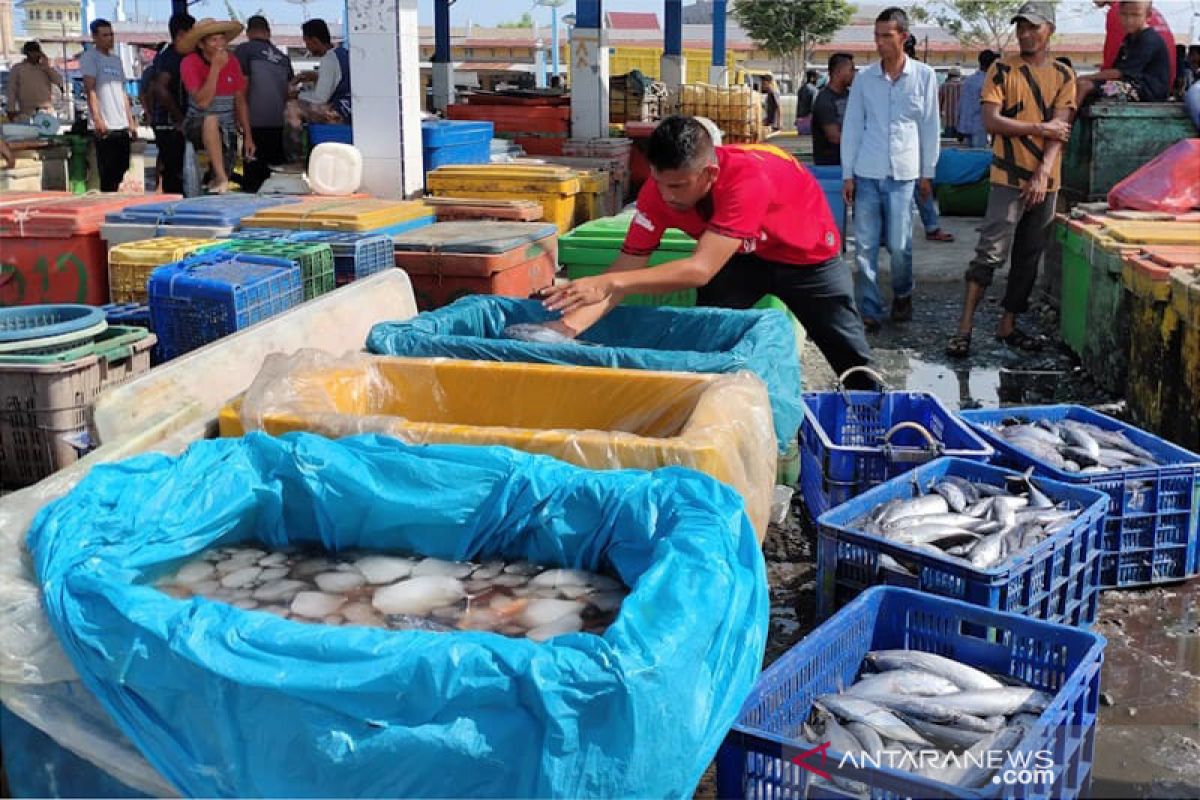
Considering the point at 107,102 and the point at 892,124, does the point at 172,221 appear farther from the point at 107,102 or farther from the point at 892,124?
the point at 107,102

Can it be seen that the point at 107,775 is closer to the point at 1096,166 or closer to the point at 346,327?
the point at 346,327

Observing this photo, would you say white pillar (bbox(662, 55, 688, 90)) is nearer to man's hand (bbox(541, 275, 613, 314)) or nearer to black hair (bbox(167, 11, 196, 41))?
black hair (bbox(167, 11, 196, 41))

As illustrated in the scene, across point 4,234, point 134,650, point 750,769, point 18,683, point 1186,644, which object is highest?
point 4,234

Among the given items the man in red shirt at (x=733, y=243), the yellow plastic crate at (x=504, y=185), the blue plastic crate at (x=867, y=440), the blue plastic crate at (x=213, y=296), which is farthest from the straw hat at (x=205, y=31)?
the blue plastic crate at (x=867, y=440)

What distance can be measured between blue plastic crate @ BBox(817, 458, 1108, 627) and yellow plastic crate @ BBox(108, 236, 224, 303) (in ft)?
11.8

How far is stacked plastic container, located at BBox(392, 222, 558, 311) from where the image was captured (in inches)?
231

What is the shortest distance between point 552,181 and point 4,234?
353 cm

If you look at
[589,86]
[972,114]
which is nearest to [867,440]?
[589,86]

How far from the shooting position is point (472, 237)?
6160mm

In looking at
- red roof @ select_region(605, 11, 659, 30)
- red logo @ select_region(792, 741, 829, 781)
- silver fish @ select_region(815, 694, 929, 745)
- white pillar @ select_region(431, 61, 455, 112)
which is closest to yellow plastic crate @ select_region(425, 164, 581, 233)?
silver fish @ select_region(815, 694, 929, 745)

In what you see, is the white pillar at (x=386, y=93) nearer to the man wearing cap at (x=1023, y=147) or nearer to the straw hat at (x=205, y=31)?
the straw hat at (x=205, y=31)

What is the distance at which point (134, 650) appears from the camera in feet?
7.44

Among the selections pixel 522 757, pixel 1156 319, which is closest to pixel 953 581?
pixel 522 757

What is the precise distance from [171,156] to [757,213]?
24.8 ft
